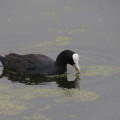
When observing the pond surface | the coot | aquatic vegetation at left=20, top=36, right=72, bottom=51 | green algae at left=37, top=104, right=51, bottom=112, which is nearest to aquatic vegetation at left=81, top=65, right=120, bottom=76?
the pond surface

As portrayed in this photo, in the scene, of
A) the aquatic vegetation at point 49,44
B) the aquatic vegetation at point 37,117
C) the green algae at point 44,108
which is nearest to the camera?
the aquatic vegetation at point 37,117

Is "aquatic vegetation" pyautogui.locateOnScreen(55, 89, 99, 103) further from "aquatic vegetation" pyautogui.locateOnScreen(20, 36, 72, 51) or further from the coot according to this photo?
"aquatic vegetation" pyautogui.locateOnScreen(20, 36, 72, 51)

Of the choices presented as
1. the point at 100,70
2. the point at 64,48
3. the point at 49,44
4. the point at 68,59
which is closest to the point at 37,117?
the point at 68,59

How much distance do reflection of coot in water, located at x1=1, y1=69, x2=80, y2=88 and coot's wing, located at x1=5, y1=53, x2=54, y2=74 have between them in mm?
125

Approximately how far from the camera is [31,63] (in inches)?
433

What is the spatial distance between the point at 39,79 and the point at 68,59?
808 millimetres

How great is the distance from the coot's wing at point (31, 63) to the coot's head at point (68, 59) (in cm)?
20

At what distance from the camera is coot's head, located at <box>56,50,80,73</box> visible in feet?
35.4

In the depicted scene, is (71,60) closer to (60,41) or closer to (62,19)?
(60,41)

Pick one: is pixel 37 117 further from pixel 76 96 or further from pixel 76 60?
pixel 76 60

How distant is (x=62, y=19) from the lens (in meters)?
13.7

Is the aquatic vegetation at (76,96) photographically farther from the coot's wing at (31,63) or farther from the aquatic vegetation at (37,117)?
the coot's wing at (31,63)

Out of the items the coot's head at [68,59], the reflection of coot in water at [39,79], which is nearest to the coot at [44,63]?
the coot's head at [68,59]

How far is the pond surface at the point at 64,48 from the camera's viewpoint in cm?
926
